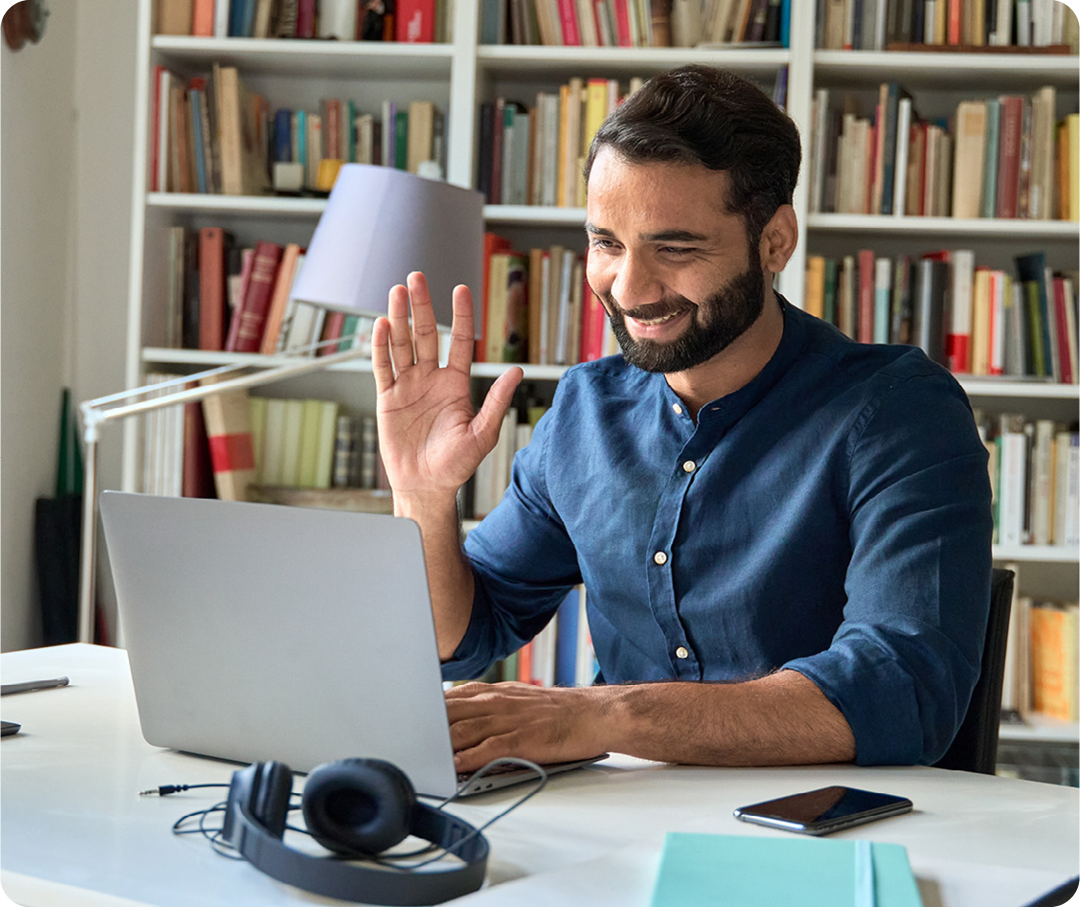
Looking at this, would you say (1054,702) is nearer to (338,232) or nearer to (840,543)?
(840,543)

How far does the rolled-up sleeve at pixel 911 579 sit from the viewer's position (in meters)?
1.00

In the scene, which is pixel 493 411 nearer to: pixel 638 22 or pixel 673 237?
pixel 673 237

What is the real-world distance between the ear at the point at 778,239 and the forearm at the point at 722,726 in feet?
1.86

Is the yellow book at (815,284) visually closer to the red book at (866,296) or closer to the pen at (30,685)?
the red book at (866,296)

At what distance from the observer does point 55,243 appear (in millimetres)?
2834

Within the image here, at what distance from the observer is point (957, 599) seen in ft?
3.53

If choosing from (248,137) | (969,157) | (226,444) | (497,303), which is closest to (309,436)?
(226,444)

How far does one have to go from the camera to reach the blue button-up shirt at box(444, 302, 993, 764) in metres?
1.05

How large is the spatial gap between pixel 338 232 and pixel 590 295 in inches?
29.2

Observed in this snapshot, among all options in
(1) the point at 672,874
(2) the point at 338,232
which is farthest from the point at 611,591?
(2) the point at 338,232

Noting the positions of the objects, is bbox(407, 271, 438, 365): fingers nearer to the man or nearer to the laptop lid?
the man

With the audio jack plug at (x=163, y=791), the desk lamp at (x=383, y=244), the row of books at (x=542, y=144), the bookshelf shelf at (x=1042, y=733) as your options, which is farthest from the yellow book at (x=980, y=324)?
the audio jack plug at (x=163, y=791)

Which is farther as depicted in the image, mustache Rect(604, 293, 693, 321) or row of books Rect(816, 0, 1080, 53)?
row of books Rect(816, 0, 1080, 53)

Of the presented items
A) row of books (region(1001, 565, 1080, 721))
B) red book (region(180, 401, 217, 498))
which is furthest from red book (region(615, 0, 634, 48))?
row of books (region(1001, 565, 1080, 721))
